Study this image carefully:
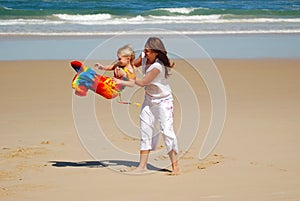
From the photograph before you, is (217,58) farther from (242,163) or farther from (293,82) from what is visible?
(242,163)

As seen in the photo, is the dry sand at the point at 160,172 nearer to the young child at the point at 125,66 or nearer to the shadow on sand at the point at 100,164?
the shadow on sand at the point at 100,164

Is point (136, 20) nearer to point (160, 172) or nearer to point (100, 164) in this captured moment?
point (100, 164)

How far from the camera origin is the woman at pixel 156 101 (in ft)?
23.1

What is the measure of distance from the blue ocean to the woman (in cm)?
1566

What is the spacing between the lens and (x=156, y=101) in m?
7.14

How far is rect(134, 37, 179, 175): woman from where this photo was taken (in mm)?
7051

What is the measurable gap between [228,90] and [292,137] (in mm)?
3811

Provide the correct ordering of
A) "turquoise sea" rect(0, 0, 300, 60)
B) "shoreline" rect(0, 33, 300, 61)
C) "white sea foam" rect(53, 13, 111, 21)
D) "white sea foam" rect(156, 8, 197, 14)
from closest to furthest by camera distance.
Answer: "shoreline" rect(0, 33, 300, 61)
"turquoise sea" rect(0, 0, 300, 60)
"white sea foam" rect(53, 13, 111, 21)
"white sea foam" rect(156, 8, 197, 14)

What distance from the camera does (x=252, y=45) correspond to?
18969 millimetres

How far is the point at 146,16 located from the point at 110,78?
23.4m

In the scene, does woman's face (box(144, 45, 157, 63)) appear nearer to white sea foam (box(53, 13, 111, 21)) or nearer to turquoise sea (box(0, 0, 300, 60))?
turquoise sea (box(0, 0, 300, 60))

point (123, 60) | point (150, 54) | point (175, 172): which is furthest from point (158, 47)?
point (175, 172)

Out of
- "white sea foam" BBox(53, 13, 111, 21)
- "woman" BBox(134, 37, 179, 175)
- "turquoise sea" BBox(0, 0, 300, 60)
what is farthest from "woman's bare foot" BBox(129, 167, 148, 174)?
"white sea foam" BBox(53, 13, 111, 21)

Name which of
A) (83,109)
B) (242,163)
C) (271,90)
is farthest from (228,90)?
(242,163)
